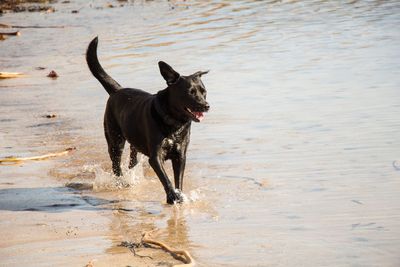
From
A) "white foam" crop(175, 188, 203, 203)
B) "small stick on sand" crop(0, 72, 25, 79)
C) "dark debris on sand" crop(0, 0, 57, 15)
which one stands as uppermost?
"white foam" crop(175, 188, 203, 203)

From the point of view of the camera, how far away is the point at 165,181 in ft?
20.8

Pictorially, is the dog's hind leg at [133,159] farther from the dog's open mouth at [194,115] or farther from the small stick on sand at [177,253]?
the small stick on sand at [177,253]

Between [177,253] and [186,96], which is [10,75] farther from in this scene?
[177,253]

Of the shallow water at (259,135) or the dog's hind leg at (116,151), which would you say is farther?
the dog's hind leg at (116,151)

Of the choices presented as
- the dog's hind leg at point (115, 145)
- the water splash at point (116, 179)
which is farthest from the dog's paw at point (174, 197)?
the dog's hind leg at point (115, 145)

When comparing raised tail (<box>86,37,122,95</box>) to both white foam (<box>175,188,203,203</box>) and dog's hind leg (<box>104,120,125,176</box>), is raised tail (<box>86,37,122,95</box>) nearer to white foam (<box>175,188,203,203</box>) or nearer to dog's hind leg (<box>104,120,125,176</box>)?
dog's hind leg (<box>104,120,125,176</box>)

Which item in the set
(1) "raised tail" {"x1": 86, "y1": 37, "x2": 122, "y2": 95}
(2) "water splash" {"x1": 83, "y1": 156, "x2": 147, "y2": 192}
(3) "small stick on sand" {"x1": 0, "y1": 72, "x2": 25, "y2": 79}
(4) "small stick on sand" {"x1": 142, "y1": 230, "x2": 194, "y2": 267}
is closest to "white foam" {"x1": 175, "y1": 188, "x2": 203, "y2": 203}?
(2) "water splash" {"x1": 83, "y1": 156, "x2": 147, "y2": 192}

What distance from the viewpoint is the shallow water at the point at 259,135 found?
17.2 ft

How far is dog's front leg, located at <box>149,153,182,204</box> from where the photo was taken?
6242 mm

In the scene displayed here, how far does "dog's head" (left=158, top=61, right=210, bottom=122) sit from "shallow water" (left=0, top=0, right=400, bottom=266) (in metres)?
0.70

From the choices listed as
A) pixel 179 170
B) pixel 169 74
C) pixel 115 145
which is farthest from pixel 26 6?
pixel 179 170

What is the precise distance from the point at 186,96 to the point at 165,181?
73 cm

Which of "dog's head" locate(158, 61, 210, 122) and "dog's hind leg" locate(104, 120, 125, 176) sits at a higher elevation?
"dog's head" locate(158, 61, 210, 122)

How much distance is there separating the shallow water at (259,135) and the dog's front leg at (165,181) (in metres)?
0.11
